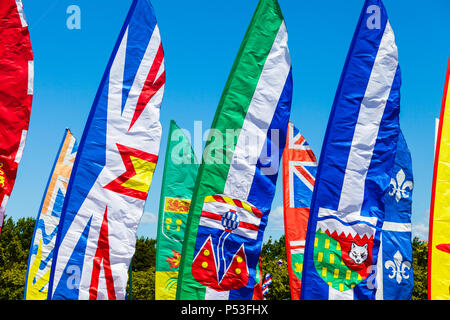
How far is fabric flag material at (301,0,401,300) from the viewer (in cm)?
970

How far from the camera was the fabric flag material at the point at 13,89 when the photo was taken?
7.05 meters

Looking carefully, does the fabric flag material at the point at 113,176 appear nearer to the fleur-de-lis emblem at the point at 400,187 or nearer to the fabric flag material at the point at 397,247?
the fabric flag material at the point at 397,247

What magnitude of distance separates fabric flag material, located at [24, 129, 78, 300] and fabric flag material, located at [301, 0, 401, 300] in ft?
35.3

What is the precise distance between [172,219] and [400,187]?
7549 millimetres

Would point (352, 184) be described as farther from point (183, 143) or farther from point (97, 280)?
point (183, 143)

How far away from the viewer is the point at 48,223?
18.2 m

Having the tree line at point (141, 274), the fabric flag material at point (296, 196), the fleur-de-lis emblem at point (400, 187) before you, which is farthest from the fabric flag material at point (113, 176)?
the tree line at point (141, 274)

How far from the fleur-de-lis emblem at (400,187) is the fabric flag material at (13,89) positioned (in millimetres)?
12903

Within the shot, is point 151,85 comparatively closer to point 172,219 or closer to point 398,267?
point 172,219

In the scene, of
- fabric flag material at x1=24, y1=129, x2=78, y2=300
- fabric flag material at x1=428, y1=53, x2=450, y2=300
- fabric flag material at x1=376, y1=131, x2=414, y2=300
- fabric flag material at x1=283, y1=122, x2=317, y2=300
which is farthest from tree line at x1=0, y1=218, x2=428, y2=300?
fabric flag material at x1=428, y1=53, x2=450, y2=300

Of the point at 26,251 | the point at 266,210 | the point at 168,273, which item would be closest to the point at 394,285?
the point at 168,273

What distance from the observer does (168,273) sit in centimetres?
1762

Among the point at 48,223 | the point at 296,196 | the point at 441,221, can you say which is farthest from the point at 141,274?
the point at 441,221

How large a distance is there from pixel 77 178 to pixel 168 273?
29.3ft
